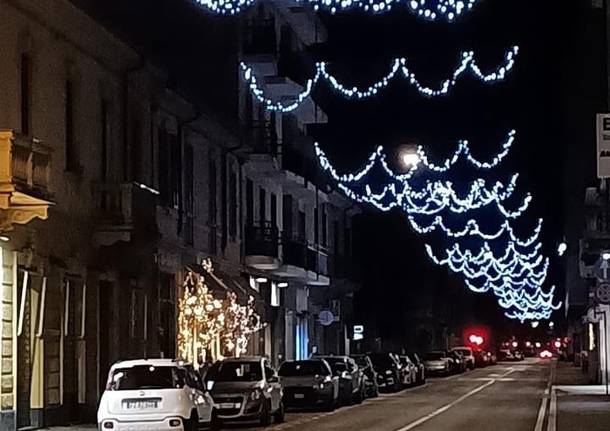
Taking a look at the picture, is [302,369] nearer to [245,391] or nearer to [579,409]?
[579,409]

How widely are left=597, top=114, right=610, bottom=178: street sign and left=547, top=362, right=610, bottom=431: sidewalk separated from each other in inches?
528

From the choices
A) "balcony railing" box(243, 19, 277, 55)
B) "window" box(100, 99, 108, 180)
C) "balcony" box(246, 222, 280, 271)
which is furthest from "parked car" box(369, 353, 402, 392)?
"window" box(100, 99, 108, 180)

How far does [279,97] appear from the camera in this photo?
5756 cm

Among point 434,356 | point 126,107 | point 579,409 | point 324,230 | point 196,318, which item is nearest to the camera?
point 126,107

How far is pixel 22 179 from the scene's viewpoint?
86.8 feet

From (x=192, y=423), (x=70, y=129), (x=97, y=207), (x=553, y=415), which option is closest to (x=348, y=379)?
(x=553, y=415)

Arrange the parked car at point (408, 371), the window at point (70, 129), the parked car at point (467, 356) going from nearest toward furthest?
the window at point (70, 129) → the parked car at point (408, 371) → the parked car at point (467, 356)

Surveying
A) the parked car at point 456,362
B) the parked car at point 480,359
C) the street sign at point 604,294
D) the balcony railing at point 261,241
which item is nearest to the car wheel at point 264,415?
the street sign at point 604,294

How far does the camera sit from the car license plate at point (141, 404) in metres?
26.0

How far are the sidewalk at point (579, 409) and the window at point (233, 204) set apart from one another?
38.5ft

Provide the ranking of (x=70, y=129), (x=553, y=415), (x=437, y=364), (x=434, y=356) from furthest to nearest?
1. (x=434, y=356)
2. (x=437, y=364)
3. (x=553, y=415)
4. (x=70, y=129)

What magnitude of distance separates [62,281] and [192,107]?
1106cm

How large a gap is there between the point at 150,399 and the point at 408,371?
36.3m

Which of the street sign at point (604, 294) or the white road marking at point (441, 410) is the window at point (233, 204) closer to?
the white road marking at point (441, 410)
